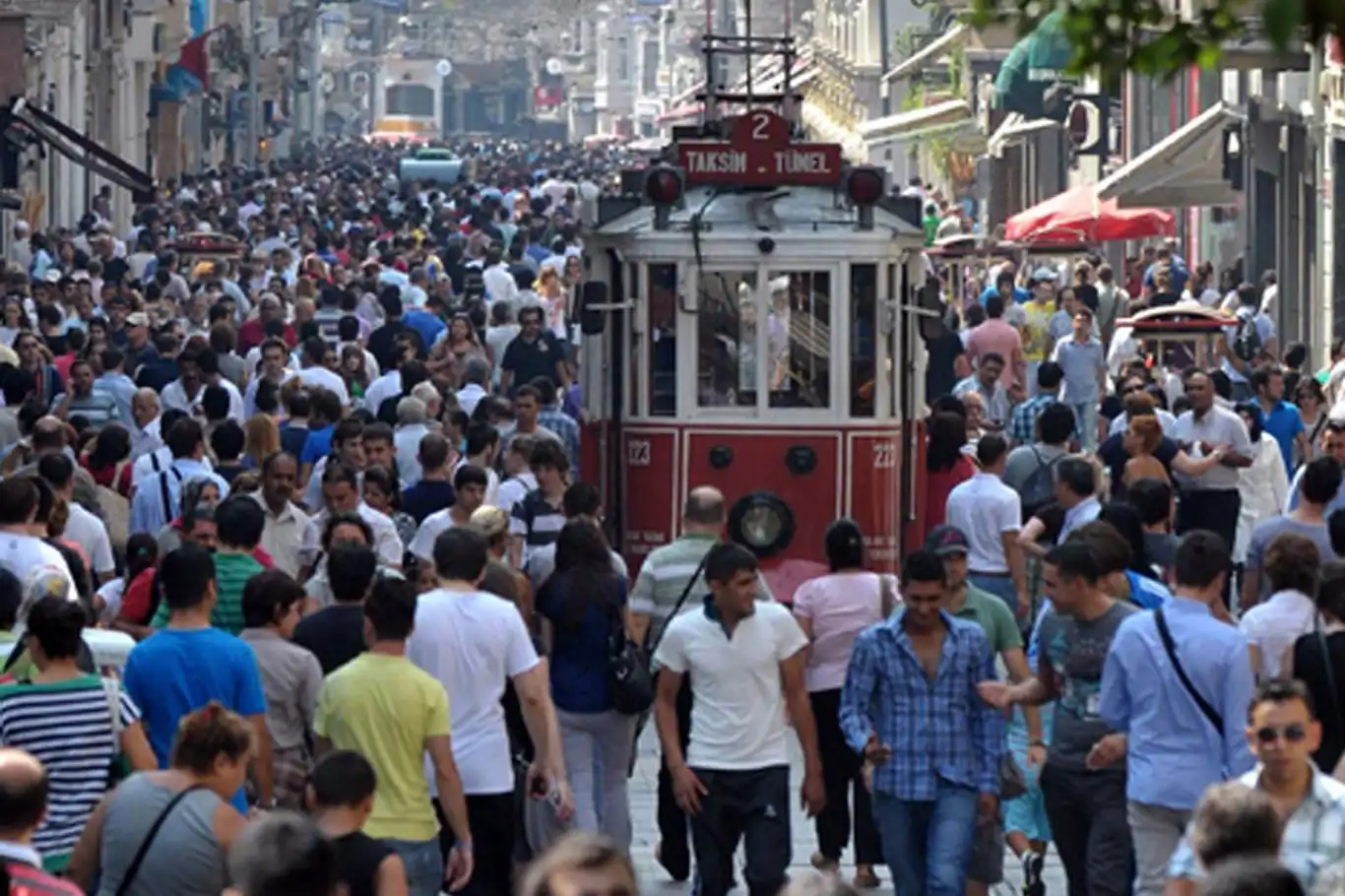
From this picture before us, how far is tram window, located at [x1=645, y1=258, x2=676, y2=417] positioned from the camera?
53.0 ft

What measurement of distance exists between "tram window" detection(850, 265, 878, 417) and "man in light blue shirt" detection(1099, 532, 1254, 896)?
6370 mm

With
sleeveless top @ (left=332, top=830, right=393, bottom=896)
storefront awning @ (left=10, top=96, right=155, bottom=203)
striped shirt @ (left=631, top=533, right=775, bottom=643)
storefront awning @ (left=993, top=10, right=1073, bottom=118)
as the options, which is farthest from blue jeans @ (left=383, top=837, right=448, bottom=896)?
storefront awning @ (left=993, top=10, right=1073, bottom=118)

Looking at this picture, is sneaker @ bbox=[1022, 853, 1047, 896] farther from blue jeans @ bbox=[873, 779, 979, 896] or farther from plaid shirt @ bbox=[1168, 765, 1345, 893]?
plaid shirt @ bbox=[1168, 765, 1345, 893]

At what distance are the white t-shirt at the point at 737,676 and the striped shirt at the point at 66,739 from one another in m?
2.14

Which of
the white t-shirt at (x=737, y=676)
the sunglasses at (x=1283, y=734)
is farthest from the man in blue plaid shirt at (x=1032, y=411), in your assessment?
the sunglasses at (x=1283, y=734)

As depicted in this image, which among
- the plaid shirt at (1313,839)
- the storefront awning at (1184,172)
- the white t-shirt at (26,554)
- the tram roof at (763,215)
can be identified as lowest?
the plaid shirt at (1313,839)

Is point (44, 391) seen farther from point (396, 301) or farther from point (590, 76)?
point (590, 76)

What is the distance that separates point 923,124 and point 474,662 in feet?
139

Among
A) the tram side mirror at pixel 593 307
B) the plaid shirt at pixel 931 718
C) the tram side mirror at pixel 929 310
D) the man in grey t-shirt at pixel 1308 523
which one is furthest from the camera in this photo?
the tram side mirror at pixel 929 310

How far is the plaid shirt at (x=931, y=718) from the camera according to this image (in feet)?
34.3

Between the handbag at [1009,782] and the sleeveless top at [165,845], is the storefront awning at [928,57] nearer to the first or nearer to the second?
the handbag at [1009,782]

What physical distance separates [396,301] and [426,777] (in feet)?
47.4

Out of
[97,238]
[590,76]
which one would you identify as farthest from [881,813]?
[590,76]

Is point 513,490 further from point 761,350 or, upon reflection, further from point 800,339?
point 800,339
